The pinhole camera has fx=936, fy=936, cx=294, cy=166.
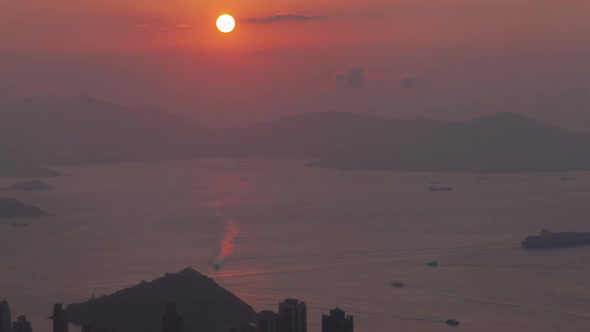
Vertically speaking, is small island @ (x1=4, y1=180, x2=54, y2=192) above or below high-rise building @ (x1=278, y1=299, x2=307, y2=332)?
above

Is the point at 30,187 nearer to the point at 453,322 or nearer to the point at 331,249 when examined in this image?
the point at 331,249

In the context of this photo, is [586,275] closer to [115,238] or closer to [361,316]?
[361,316]

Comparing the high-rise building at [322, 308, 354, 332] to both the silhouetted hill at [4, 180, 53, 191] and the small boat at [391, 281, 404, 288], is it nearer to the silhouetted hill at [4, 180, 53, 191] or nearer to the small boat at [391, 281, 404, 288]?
the small boat at [391, 281, 404, 288]

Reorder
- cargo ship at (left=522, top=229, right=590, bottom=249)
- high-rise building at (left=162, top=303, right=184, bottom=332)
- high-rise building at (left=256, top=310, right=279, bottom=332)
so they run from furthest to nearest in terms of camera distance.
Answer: cargo ship at (left=522, top=229, right=590, bottom=249)
high-rise building at (left=256, top=310, right=279, bottom=332)
high-rise building at (left=162, top=303, right=184, bottom=332)

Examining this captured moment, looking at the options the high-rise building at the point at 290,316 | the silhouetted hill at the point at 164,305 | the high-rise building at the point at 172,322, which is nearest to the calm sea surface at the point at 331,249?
the silhouetted hill at the point at 164,305

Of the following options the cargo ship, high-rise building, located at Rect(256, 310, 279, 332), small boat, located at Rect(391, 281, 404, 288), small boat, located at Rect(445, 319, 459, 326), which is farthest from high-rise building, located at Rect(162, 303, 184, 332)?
the cargo ship

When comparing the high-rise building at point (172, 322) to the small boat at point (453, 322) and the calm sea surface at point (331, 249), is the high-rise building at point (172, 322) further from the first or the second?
the small boat at point (453, 322)

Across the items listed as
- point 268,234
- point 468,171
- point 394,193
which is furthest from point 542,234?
point 468,171
